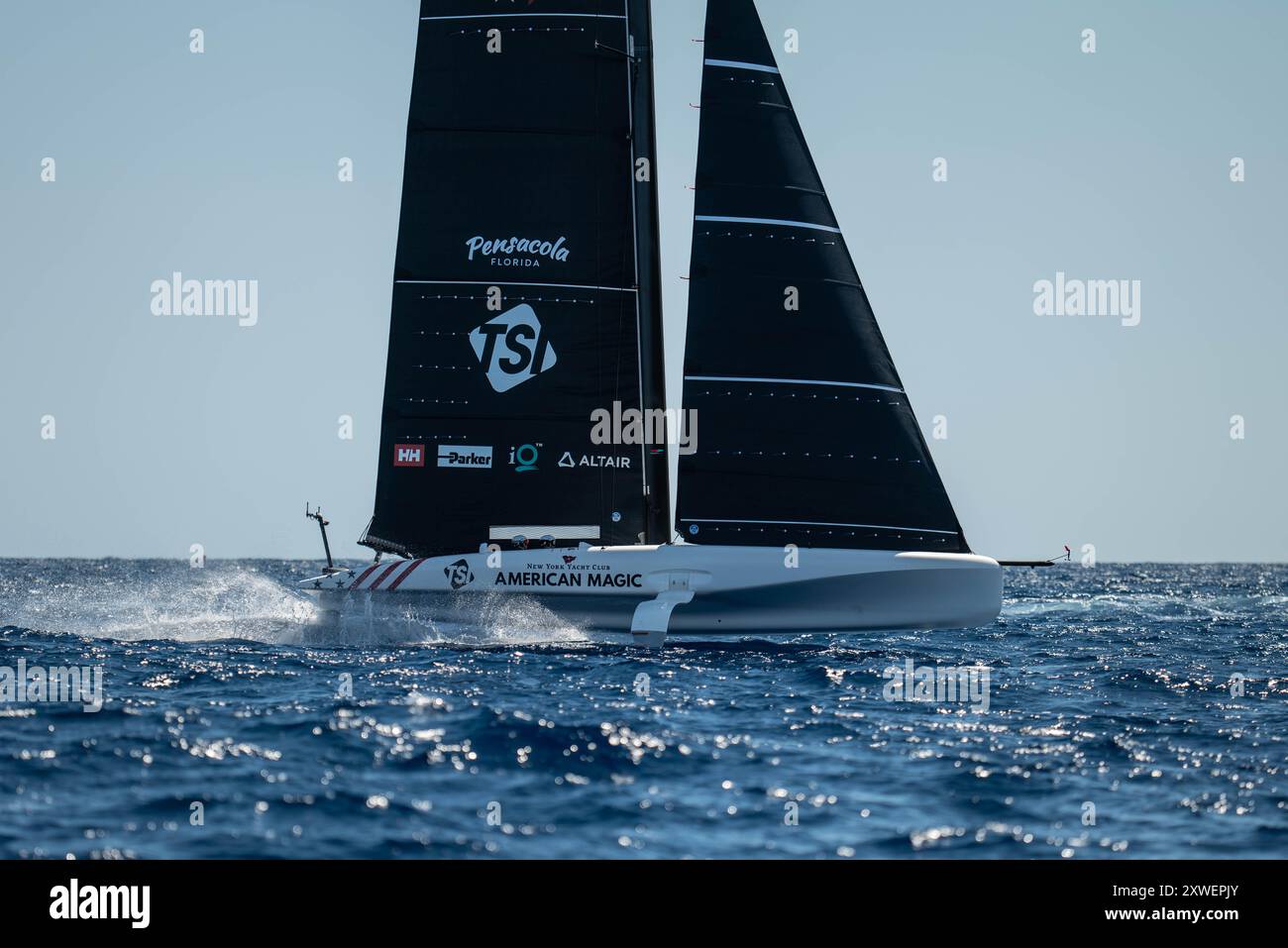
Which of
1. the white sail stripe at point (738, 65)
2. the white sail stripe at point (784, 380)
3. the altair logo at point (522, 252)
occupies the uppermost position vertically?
the white sail stripe at point (738, 65)

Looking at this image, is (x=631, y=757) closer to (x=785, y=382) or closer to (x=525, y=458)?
(x=785, y=382)

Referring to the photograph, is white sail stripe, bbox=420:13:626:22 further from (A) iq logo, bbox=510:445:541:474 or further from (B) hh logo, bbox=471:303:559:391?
(A) iq logo, bbox=510:445:541:474

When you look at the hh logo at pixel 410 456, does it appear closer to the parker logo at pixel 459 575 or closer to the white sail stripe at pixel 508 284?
the parker logo at pixel 459 575

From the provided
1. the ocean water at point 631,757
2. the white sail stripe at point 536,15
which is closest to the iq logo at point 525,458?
the ocean water at point 631,757

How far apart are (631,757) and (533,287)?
13.5 metres

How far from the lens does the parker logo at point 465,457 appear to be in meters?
25.0

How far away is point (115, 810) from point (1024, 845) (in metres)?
6.20

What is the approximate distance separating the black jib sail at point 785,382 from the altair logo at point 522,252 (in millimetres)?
2408

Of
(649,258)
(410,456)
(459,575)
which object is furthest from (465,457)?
(649,258)

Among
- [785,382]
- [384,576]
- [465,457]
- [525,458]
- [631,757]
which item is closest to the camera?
[631,757]

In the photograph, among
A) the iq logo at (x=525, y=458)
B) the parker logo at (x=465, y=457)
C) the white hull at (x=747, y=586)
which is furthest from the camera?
the parker logo at (x=465, y=457)

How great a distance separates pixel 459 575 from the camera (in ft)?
78.3
